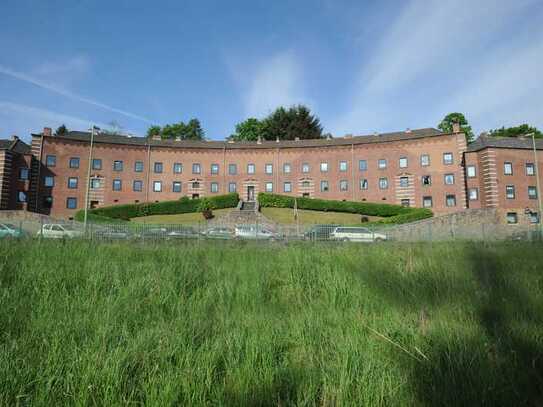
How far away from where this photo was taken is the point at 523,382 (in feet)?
10.4

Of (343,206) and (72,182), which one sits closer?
(343,206)

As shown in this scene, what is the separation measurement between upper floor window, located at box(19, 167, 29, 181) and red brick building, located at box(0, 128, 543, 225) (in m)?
0.71

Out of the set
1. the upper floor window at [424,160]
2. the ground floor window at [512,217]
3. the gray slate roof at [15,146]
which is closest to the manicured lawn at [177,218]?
the gray slate roof at [15,146]

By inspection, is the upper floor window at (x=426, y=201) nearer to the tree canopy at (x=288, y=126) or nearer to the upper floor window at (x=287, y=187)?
the upper floor window at (x=287, y=187)

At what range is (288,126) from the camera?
3009 inches

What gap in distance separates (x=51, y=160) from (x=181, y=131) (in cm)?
3645

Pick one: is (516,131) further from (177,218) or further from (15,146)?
(15,146)

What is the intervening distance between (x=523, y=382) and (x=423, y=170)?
53951 millimetres

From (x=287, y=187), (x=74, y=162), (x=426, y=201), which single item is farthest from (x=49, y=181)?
(x=426, y=201)

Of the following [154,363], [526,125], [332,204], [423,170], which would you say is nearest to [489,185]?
[423,170]

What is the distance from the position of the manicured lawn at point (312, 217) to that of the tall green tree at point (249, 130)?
3528cm

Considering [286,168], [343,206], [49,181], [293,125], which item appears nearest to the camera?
[343,206]

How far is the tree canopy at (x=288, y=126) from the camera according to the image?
249ft

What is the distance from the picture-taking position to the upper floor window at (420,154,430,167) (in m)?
52.3
